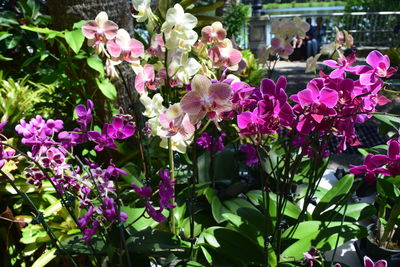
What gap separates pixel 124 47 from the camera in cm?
94

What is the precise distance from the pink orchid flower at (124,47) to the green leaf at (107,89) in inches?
38.4

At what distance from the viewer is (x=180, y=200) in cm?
155

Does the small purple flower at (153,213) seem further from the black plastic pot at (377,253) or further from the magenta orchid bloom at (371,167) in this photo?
the black plastic pot at (377,253)

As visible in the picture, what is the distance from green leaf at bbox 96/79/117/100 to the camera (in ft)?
6.20

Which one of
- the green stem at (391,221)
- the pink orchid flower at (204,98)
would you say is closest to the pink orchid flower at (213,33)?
the pink orchid flower at (204,98)

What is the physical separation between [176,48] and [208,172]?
859 mm

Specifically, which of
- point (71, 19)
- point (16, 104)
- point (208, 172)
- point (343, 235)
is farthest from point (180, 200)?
point (71, 19)

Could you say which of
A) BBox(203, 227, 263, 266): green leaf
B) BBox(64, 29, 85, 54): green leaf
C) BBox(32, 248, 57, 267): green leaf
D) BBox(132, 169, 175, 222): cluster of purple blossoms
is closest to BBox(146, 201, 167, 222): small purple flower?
BBox(132, 169, 175, 222): cluster of purple blossoms

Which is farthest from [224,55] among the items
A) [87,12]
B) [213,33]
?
[87,12]

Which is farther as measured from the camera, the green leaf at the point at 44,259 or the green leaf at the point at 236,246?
the green leaf at the point at 44,259

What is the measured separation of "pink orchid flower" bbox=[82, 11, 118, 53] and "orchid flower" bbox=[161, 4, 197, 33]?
14 cm

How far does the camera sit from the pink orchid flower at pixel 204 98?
0.70 meters

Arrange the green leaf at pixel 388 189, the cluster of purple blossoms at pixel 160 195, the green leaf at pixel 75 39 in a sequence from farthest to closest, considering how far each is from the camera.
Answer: the green leaf at pixel 75 39
the green leaf at pixel 388 189
the cluster of purple blossoms at pixel 160 195

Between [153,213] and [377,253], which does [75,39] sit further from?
[377,253]
